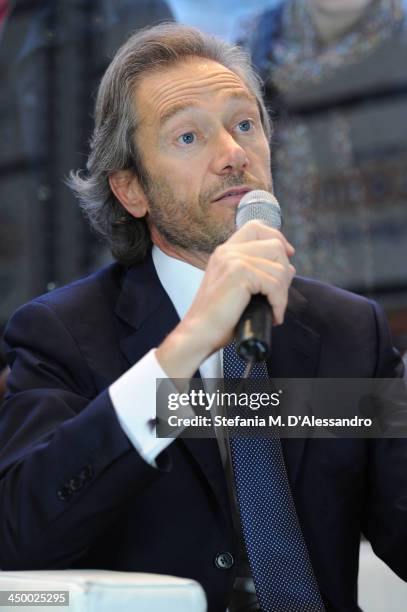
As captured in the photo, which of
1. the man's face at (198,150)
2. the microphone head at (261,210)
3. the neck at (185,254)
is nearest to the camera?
the microphone head at (261,210)

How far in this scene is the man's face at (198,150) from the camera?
155 cm

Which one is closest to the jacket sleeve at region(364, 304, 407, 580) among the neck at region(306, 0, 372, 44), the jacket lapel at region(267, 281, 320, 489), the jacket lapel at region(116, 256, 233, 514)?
the jacket lapel at region(267, 281, 320, 489)

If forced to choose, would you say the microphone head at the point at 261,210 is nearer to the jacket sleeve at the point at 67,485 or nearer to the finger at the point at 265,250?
the finger at the point at 265,250

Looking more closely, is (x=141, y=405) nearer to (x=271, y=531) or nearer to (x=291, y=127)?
(x=271, y=531)

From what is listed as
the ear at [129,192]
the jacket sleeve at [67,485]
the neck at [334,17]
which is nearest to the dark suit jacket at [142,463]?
the jacket sleeve at [67,485]

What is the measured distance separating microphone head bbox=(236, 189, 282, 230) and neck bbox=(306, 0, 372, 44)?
192 cm

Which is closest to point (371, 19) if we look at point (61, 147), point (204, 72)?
point (61, 147)

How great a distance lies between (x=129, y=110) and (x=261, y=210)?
18.4 inches

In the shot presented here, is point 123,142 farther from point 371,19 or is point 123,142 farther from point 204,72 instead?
point 371,19

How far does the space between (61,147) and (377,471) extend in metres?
1.82

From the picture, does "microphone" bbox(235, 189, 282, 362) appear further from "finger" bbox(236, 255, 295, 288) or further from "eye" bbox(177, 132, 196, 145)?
"eye" bbox(177, 132, 196, 145)

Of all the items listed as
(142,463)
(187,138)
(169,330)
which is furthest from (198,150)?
(142,463)

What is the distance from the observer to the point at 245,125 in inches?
64.2

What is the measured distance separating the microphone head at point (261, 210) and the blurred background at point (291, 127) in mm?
1701
